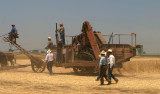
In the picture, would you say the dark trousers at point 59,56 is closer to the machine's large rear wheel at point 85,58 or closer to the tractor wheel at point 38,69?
the machine's large rear wheel at point 85,58

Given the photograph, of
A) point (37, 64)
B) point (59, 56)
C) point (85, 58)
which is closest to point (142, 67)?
point (85, 58)

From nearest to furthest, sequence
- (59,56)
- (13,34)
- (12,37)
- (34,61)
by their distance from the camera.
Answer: (59,56) → (34,61) → (13,34) → (12,37)

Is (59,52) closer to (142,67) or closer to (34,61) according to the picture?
(34,61)

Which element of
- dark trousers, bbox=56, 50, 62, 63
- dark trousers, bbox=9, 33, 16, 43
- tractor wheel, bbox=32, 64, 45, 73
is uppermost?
dark trousers, bbox=9, 33, 16, 43

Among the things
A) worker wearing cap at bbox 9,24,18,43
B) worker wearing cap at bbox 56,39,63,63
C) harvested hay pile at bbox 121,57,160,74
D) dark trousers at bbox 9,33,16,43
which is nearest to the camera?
worker wearing cap at bbox 56,39,63,63

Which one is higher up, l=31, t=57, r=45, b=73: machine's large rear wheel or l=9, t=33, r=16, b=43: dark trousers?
l=9, t=33, r=16, b=43: dark trousers

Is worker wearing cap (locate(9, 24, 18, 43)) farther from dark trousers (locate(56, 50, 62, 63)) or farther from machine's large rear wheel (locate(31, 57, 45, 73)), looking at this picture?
dark trousers (locate(56, 50, 62, 63))

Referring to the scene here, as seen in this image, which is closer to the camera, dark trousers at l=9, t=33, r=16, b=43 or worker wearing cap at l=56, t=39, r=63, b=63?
worker wearing cap at l=56, t=39, r=63, b=63

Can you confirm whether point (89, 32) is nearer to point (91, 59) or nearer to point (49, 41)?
point (91, 59)

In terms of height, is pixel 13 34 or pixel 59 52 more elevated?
pixel 13 34

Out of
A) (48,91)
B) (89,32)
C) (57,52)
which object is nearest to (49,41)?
(57,52)

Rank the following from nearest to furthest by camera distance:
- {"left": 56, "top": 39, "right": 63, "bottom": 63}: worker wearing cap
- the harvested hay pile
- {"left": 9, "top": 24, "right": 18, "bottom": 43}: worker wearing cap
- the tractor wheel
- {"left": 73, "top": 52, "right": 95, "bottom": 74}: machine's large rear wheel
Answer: {"left": 73, "top": 52, "right": 95, "bottom": 74}: machine's large rear wheel
{"left": 56, "top": 39, "right": 63, "bottom": 63}: worker wearing cap
the tractor wheel
{"left": 9, "top": 24, "right": 18, "bottom": 43}: worker wearing cap
the harvested hay pile

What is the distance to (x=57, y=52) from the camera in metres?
18.9

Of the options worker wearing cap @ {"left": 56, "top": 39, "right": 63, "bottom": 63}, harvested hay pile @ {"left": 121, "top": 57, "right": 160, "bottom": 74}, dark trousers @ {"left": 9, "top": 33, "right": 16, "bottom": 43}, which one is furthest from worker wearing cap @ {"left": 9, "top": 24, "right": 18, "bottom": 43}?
harvested hay pile @ {"left": 121, "top": 57, "right": 160, "bottom": 74}
